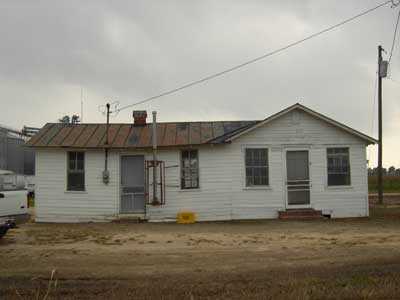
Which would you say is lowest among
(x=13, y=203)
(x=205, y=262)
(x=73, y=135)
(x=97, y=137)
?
(x=205, y=262)

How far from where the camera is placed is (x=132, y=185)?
2012 cm

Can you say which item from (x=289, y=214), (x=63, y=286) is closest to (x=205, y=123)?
(x=289, y=214)

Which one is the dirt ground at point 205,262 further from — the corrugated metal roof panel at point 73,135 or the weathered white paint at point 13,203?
the corrugated metal roof panel at point 73,135

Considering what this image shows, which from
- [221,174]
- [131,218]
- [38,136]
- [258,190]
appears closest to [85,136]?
[38,136]

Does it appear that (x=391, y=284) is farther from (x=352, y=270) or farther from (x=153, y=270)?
(x=153, y=270)

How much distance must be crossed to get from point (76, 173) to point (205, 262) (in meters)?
10.8

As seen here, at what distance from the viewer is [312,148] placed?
65.8 feet

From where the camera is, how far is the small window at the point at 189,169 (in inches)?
790

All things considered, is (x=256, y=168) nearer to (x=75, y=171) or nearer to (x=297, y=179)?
(x=297, y=179)

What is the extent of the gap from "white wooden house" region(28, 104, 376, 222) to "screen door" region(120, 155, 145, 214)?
37 mm

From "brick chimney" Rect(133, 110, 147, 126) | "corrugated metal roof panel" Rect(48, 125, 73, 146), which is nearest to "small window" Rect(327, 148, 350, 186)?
"brick chimney" Rect(133, 110, 147, 126)

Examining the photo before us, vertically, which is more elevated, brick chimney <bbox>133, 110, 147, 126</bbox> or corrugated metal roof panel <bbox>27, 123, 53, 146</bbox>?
brick chimney <bbox>133, 110, 147, 126</bbox>

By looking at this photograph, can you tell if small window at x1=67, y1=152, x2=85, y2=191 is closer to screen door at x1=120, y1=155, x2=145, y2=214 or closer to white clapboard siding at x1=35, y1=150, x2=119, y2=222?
white clapboard siding at x1=35, y1=150, x2=119, y2=222

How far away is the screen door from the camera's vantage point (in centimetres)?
2006
